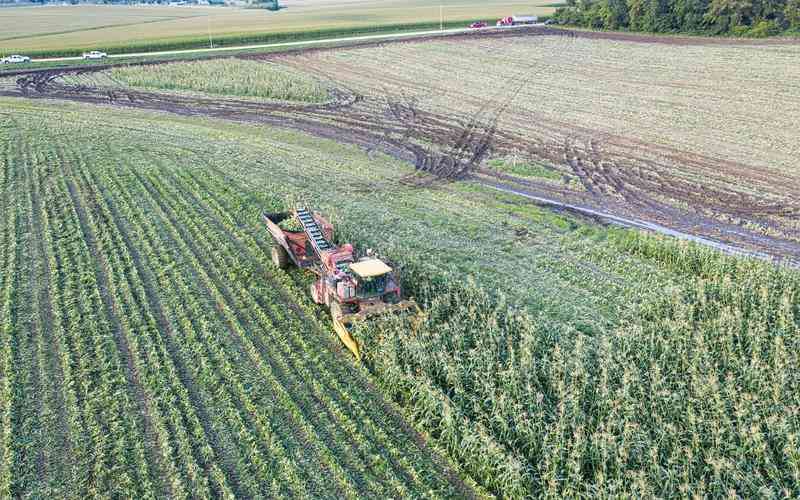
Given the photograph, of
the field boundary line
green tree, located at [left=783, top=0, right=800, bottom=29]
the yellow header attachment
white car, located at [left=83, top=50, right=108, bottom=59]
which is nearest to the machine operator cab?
the yellow header attachment

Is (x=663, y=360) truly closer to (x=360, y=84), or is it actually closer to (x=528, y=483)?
(x=528, y=483)

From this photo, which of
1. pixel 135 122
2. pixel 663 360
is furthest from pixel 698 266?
pixel 135 122

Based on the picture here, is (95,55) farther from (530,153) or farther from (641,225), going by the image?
(641,225)

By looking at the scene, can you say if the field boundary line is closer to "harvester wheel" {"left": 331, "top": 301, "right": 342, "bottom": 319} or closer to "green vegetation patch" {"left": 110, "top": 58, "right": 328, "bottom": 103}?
"harvester wheel" {"left": 331, "top": 301, "right": 342, "bottom": 319}

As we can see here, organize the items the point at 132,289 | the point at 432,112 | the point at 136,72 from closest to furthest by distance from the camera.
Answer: the point at 132,289, the point at 432,112, the point at 136,72

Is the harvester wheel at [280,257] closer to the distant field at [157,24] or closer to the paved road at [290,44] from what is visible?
the paved road at [290,44]

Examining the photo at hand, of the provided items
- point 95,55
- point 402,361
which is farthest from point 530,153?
point 95,55

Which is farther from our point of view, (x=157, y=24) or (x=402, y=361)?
(x=157, y=24)
